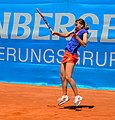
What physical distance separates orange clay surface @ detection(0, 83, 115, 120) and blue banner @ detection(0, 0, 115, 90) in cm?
48

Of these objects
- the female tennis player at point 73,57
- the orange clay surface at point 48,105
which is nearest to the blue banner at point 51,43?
the orange clay surface at point 48,105

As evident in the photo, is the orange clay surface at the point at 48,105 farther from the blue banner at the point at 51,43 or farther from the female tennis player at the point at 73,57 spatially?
the blue banner at the point at 51,43

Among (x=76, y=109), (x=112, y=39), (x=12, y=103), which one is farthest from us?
(x=112, y=39)

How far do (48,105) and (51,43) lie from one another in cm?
374

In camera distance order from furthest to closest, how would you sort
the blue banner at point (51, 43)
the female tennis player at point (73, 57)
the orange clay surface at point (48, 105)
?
1. the blue banner at point (51, 43)
2. the female tennis player at point (73, 57)
3. the orange clay surface at point (48, 105)

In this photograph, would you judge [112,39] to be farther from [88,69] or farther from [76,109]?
[76,109]

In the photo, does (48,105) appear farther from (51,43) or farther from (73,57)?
(51,43)

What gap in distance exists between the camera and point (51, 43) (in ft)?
42.1

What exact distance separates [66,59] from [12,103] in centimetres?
166

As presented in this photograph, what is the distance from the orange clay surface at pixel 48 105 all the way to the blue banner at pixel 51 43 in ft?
1.57

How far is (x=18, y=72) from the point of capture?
1332 centimetres

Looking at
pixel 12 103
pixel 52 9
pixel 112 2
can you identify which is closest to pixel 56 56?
pixel 52 9

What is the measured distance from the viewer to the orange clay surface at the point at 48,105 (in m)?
8.05

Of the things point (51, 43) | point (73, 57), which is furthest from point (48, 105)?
point (51, 43)
